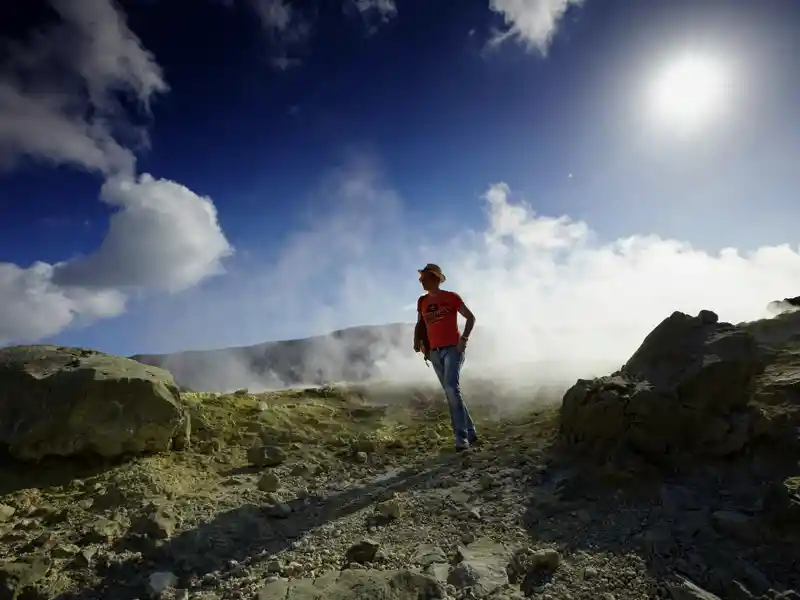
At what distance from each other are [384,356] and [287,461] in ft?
56.6

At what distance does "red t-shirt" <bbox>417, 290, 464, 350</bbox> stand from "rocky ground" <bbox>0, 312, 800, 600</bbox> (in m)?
1.19

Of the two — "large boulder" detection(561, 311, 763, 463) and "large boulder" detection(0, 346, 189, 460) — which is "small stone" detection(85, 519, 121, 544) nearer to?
"large boulder" detection(0, 346, 189, 460)

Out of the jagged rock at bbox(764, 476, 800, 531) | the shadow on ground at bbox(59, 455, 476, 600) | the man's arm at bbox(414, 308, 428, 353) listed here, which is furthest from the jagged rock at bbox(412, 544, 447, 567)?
the man's arm at bbox(414, 308, 428, 353)

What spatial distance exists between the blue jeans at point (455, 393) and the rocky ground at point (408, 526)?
280 millimetres

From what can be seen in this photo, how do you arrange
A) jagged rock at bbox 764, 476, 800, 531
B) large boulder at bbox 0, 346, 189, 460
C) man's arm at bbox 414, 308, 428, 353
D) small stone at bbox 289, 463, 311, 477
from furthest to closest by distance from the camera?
man's arm at bbox 414, 308, 428, 353 → small stone at bbox 289, 463, 311, 477 → large boulder at bbox 0, 346, 189, 460 → jagged rock at bbox 764, 476, 800, 531

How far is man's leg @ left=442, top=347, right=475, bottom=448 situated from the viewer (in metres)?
5.20

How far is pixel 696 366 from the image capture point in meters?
3.97

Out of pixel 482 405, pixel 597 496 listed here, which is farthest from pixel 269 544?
pixel 482 405

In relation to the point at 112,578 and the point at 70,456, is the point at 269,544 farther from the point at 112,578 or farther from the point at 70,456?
the point at 70,456

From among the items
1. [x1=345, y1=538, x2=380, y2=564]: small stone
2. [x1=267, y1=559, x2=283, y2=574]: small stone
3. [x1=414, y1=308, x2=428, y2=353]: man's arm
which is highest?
[x1=414, y1=308, x2=428, y2=353]: man's arm

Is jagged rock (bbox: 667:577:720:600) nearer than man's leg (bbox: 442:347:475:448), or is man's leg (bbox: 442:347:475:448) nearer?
jagged rock (bbox: 667:577:720:600)

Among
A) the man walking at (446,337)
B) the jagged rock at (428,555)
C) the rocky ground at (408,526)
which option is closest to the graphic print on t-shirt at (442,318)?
the man walking at (446,337)

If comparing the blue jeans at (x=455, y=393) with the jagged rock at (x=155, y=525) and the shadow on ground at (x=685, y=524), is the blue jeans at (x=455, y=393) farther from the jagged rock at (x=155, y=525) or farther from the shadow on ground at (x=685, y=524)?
the jagged rock at (x=155, y=525)

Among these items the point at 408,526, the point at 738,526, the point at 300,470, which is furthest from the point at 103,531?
the point at 738,526
